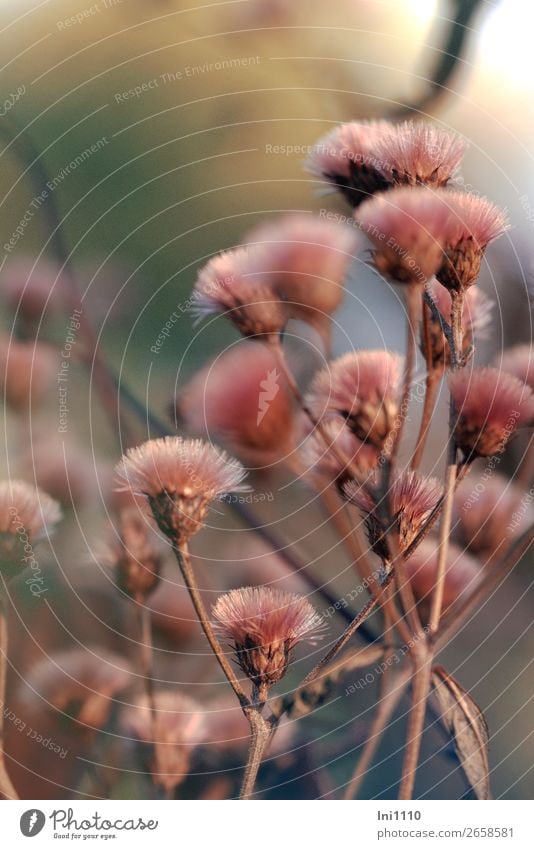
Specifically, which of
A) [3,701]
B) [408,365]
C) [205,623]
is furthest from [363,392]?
[3,701]

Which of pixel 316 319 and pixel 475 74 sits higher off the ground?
pixel 475 74

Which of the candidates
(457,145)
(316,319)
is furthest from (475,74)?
(316,319)

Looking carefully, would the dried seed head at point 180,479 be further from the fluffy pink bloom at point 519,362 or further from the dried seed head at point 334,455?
the fluffy pink bloom at point 519,362

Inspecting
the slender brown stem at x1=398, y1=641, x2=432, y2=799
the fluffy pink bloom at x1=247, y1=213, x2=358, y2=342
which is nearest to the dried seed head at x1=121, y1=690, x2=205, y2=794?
the slender brown stem at x1=398, y1=641, x2=432, y2=799

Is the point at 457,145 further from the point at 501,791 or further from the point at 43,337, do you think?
the point at 501,791

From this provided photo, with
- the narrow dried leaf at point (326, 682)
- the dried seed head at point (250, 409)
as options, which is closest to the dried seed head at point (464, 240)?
the dried seed head at point (250, 409)

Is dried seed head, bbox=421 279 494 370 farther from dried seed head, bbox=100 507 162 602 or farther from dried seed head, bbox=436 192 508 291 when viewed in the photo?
dried seed head, bbox=100 507 162 602
